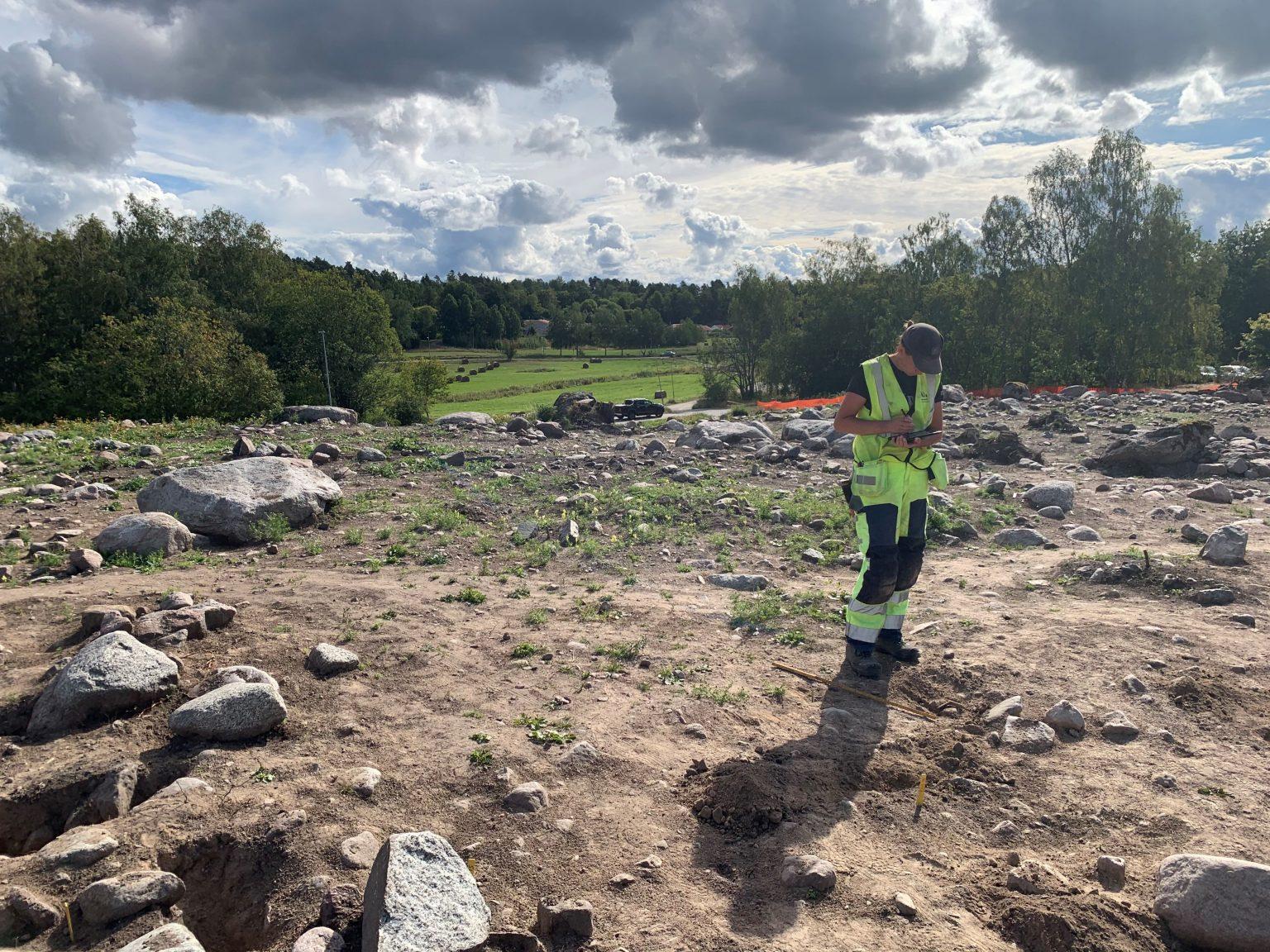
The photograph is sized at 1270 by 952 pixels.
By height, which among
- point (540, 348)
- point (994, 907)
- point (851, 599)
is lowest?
point (994, 907)

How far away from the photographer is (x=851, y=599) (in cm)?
521

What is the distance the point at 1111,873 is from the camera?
314cm

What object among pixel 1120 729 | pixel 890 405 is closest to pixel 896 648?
pixel 1120 729

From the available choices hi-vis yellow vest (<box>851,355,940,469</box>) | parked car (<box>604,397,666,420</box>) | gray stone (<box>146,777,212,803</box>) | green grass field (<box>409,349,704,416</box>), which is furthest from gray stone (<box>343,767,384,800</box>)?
green grass field (<box>409,349,704,416</box>)

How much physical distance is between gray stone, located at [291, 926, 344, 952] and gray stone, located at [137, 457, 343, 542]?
5.64 metres

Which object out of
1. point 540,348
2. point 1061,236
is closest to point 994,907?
point 1061,236

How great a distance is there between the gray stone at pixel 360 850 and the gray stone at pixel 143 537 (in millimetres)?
4958

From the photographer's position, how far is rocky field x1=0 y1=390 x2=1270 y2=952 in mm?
2873

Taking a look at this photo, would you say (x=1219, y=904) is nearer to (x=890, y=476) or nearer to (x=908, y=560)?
(x=908, y=560)

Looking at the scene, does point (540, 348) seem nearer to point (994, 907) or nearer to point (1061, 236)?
point (1061, 236)

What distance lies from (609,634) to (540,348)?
324 ft

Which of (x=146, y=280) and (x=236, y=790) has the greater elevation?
(x=146, y=280)

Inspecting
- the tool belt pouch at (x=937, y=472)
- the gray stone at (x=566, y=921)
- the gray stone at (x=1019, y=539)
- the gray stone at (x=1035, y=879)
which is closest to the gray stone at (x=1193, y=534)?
the gray stone at (x=1019, y=539)

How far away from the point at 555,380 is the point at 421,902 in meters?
63.9
